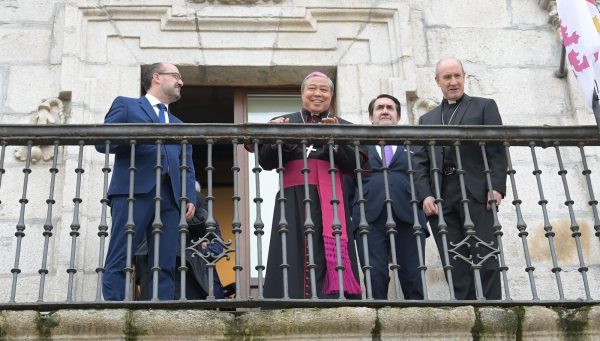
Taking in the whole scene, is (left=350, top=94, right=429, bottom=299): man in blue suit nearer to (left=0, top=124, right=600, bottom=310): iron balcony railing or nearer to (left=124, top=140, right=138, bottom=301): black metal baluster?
(left=0, top=124, right=600, bottom=310): iron balcony railing

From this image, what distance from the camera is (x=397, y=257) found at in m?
7.30

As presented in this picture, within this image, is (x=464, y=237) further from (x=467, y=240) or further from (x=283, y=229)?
(x=283, y=229)

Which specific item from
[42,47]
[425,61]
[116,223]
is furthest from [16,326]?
[425,61]

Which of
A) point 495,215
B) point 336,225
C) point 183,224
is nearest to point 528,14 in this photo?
point 495,215

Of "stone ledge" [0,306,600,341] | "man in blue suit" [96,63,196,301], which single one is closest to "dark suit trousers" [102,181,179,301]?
"man in blue suit" [96,63,196,301]

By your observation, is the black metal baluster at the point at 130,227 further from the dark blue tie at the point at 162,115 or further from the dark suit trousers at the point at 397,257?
the dark suit trousers at the point at 397,257

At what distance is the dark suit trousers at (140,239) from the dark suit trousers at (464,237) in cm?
145

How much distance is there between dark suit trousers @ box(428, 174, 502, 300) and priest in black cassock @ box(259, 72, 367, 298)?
51 cm

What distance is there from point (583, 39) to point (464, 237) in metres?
1.34

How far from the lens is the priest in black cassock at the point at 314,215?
687cm

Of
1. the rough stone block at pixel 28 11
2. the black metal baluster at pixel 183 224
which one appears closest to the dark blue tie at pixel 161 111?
the black metal baluster at pixel 183 224

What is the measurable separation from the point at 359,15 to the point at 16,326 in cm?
375

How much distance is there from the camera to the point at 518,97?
344 inches

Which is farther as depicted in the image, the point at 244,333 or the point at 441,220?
the point at 441,220
